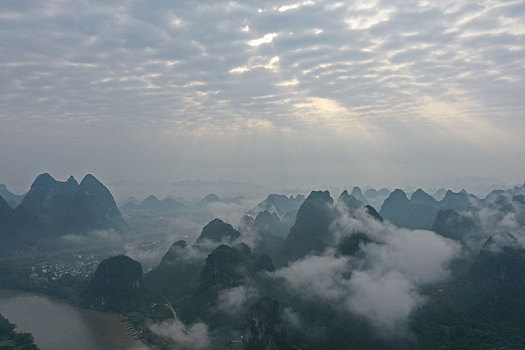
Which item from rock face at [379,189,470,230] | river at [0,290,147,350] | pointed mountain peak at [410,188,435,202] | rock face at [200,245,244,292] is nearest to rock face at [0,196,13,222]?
river at [0,290,147,350]

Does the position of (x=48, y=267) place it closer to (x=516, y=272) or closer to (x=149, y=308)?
(x=149, y=308)

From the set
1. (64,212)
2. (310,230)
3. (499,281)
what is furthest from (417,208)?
(64,212)

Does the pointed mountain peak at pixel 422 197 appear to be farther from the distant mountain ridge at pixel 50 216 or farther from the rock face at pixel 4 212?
the rock face at pixel 4 212

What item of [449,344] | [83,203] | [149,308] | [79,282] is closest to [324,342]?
[449,344]

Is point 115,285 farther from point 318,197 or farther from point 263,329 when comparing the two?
point 318,197

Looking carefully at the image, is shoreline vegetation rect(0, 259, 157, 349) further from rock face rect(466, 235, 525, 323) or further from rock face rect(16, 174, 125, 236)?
rock face rect(466, 235, 525, 323)

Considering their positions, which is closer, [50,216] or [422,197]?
[50,216]
